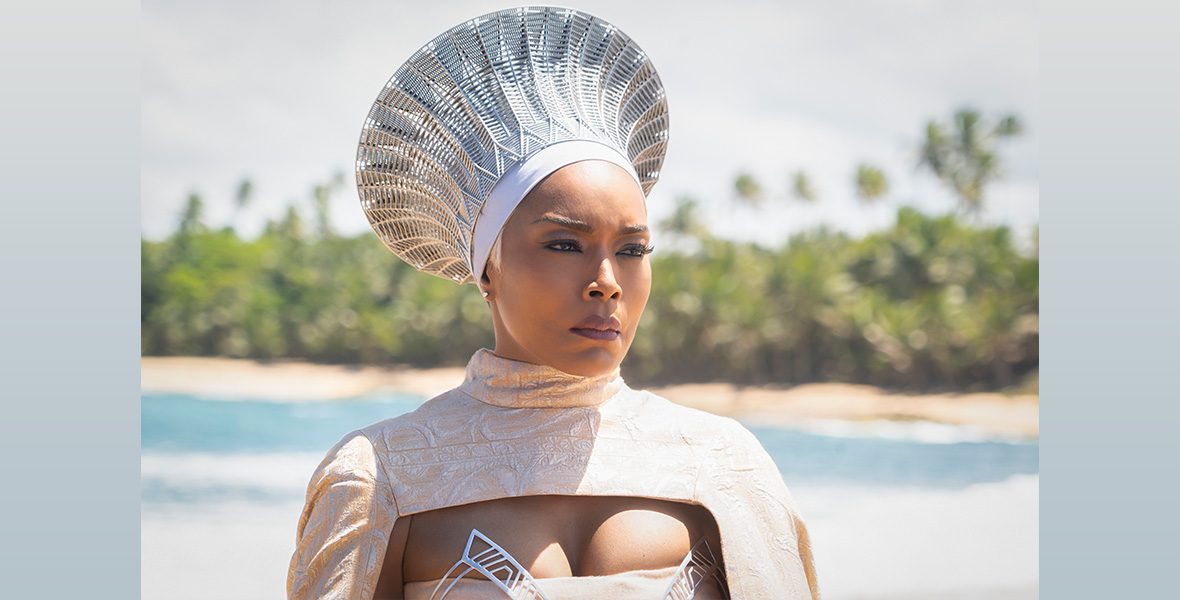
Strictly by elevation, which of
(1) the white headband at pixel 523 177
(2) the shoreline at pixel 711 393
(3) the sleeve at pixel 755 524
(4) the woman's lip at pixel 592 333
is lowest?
(2) the shoreline at pixel 711 393

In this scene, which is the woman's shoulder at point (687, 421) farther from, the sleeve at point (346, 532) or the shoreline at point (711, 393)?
the shoreline at point (711, 393)

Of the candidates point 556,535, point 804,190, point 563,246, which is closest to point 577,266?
point 563,246

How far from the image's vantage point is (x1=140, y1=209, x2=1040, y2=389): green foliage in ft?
81.5

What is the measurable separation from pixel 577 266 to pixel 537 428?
308 mm

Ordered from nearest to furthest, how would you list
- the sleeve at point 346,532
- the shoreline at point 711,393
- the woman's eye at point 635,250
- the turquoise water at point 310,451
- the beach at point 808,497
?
the sleeve at point 346,532 < the woman's eye at point 635,250 < the beach at point 808,497 < the turquoise water at point 310,451 < the shoreline at point 711,393

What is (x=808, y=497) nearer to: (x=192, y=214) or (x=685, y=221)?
(x=685, y=221)

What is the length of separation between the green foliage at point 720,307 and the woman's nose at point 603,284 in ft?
75.0

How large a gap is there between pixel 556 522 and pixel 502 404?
0.80ft

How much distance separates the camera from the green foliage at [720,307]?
81.5 feet

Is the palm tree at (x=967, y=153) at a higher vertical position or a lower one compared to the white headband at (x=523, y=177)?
higher

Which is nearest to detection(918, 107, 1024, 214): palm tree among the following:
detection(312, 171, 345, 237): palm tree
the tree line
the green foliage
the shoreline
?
the tree line

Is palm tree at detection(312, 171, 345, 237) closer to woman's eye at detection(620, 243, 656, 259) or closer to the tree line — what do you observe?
the tree line

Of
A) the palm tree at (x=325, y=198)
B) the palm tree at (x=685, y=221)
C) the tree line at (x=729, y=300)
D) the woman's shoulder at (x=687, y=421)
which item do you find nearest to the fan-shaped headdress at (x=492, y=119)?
the woman's shoulder at (x=687, y=421)

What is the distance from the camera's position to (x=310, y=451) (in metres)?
20.5
